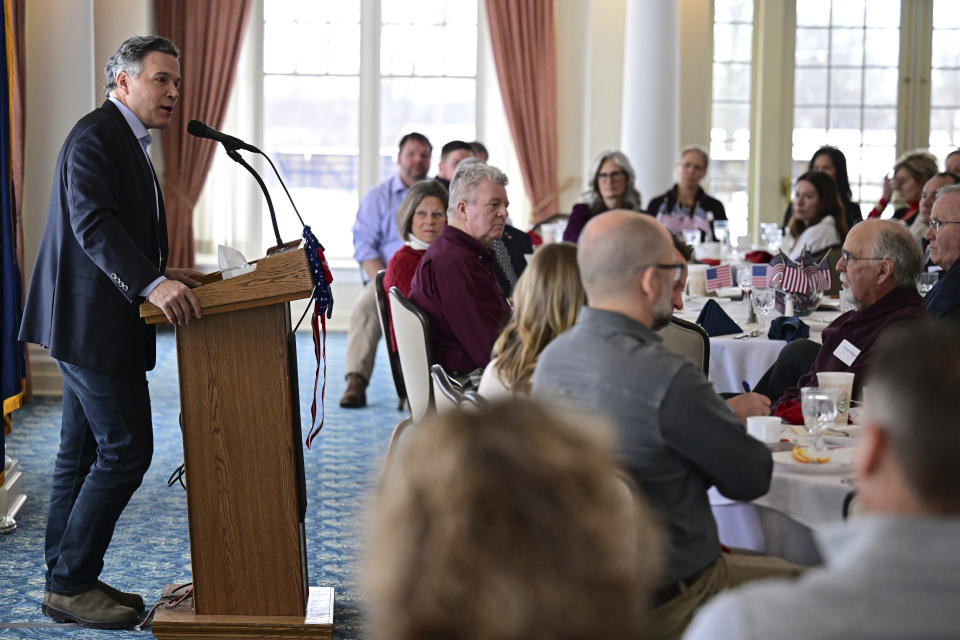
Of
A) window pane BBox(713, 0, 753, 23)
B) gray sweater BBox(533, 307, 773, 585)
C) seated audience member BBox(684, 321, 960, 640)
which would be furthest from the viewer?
window pane BBox(713, 0, 753, 23)

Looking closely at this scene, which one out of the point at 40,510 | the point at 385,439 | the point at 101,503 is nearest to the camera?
the point at 101,503

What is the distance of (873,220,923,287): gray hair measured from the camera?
3.41 meters

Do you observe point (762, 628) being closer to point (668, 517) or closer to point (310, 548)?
point (668, 517)

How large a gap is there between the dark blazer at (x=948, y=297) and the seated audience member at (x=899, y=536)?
2783 mm

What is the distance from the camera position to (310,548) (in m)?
4.12

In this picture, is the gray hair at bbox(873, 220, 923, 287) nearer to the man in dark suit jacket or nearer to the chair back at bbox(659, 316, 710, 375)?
the chair back at bbox(659, 316, 710, 375)

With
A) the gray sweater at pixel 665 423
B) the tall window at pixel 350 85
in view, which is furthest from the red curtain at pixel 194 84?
the gray sweater at pixel 665 423

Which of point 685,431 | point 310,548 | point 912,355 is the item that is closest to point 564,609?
point 912,355

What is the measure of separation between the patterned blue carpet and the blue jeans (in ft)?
0.65

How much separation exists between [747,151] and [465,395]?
8673 millimetres

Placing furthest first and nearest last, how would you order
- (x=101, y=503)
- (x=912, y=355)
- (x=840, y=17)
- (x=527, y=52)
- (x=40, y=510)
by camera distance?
1. (x=840, y=17)
2. (x=527, y=52)
3. (x=40, y=510)
4. (x=101, y=503)
5. (x=912, y=355)

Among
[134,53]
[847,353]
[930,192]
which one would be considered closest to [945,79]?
[930,192]

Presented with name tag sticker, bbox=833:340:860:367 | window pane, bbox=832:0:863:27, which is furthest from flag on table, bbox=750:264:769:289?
window pane, bbox=832:0:863:27

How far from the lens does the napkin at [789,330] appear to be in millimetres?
4340
